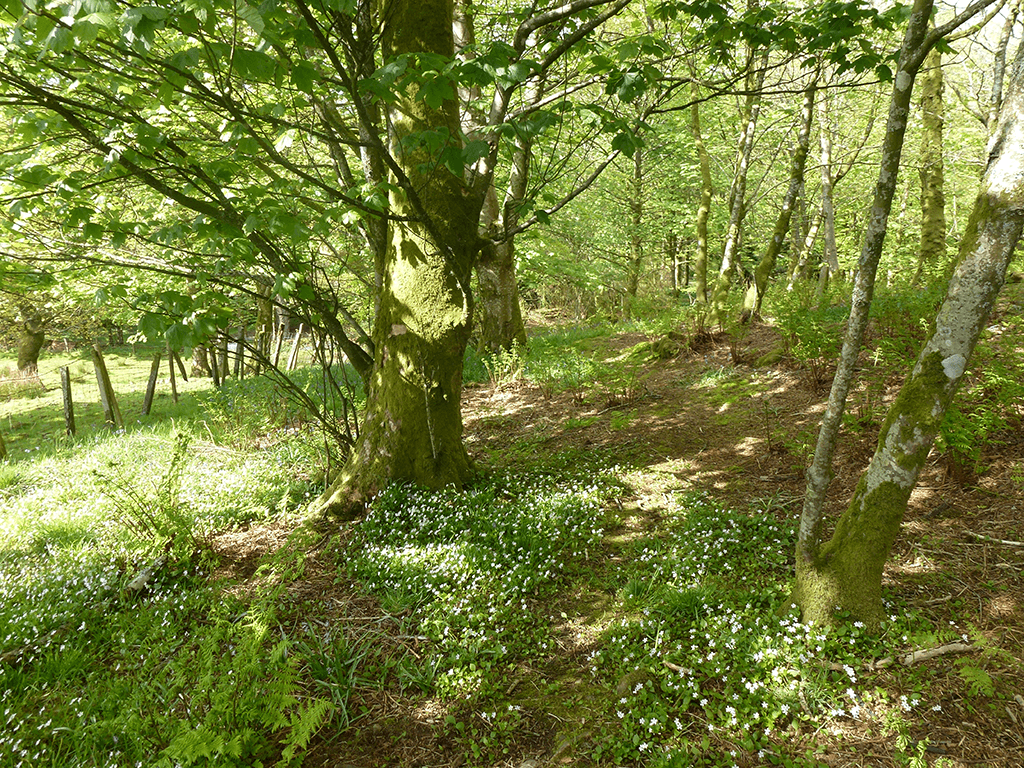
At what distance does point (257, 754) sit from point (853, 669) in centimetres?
336

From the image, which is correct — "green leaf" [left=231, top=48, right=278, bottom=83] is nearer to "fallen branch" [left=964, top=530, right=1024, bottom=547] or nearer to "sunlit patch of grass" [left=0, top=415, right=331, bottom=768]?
"sunlit patch of grass" [left=0, top=415, right=331, bottom=768]

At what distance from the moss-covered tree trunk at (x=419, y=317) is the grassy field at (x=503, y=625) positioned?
41cm

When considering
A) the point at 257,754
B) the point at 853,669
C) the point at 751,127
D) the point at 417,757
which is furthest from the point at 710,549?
the point at 751,127

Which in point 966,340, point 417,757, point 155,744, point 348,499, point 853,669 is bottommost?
point 417,757

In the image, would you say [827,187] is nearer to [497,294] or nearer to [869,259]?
[497,294]

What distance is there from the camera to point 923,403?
250 cm

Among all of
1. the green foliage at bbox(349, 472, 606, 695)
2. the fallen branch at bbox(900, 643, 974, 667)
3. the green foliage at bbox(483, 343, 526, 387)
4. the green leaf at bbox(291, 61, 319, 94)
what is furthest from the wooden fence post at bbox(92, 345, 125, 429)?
the fallen branch at bbox(900, 643, 974, 667)

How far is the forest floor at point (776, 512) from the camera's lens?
2367mm

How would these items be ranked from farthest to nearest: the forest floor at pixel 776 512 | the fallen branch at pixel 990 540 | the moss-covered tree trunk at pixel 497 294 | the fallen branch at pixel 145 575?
the moss-covered tree trunk at pixel 497 294, the fallen branch at pixel 145 575, the fallen branch at pixel 990 540, the forest floor at pixel 776 512

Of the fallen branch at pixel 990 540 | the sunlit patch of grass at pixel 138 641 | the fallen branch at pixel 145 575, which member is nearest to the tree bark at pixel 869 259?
the fallen branch at pixel 990 540

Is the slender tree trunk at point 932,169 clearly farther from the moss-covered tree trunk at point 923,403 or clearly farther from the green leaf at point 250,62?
the green leaf at point 250,62

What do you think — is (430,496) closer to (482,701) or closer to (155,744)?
(482,701)

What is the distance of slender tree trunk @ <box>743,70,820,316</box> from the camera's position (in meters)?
8.61

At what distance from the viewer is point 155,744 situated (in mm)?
2682
